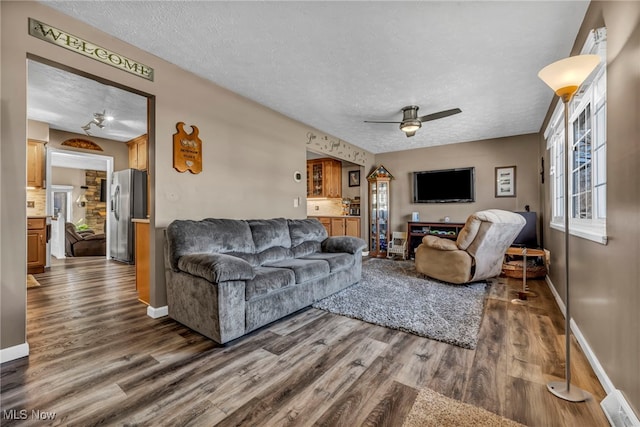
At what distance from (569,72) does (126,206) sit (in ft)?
21.5

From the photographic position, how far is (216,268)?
2.05m

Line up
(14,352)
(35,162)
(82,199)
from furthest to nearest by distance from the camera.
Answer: (82,199) → (35,162) → (14,352)

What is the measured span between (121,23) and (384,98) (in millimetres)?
2777

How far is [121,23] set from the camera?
7.14 ft

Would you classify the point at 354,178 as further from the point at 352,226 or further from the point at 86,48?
the point at 86,48

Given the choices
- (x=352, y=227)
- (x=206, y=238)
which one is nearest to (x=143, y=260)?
(x=206, y=238)

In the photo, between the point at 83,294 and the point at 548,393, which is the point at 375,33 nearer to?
the point at 548,393

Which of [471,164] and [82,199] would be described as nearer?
[471,164]

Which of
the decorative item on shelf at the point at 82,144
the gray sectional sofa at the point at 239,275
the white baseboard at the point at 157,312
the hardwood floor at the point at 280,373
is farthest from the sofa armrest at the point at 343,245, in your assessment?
the decorative item on shelf at the point at 82,144

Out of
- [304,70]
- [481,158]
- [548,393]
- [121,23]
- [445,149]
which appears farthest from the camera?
[445,149]

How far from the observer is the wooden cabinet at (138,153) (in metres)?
5.50

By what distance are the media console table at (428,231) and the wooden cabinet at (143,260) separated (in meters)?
4.92

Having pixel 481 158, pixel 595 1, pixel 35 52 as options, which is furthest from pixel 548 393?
pixel 481 158

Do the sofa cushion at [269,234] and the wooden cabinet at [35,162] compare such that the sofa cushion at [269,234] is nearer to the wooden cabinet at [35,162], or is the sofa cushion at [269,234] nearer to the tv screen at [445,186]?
the tv screen at [445,186]
